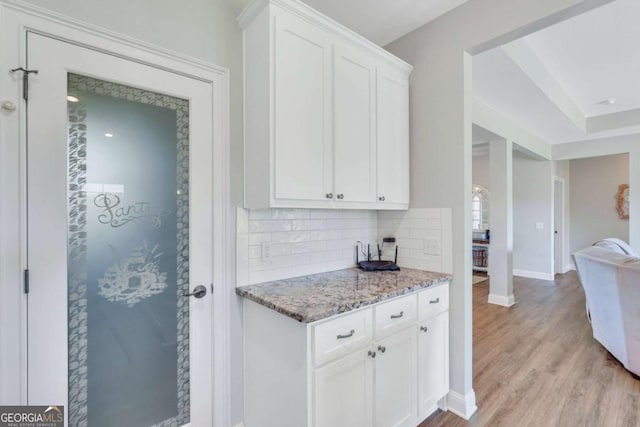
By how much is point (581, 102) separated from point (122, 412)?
6227 millimetres

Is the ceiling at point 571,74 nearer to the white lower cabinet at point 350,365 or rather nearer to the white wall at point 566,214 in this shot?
the white wall at point 566,214

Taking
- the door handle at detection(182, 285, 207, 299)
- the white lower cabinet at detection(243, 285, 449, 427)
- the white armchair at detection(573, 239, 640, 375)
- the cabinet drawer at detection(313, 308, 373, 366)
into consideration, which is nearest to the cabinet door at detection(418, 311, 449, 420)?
the white lower cabinet at detection(243, 285, 449, 427)

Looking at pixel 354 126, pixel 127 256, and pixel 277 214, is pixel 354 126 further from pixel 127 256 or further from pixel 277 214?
pixel 127 256

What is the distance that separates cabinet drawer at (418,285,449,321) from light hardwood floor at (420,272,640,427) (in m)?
0.73

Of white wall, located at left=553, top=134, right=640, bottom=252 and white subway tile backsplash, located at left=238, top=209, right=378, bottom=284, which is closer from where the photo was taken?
white subway tile backsplash, located at left=238, top=209, right=378, bottom=284

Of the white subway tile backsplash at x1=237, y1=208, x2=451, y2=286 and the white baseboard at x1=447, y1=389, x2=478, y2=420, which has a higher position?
the white subway tile backsplash at x1=237, y1=208, x2=451, y2=286

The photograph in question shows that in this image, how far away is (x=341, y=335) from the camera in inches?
56.1

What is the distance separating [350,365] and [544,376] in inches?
85.4

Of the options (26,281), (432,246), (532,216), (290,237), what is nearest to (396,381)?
(432,246)

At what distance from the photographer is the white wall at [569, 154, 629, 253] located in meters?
6.50

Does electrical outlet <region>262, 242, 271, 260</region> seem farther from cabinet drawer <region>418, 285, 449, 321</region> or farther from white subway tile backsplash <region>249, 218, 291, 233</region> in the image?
cabinet drawer <region>418, 285, 449, 321</region>

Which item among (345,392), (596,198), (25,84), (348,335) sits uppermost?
(25,84)

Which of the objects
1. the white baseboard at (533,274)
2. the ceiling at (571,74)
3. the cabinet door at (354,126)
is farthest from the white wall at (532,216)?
the cabinet door at (354,126)

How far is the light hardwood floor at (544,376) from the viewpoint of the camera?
202 centimetres
